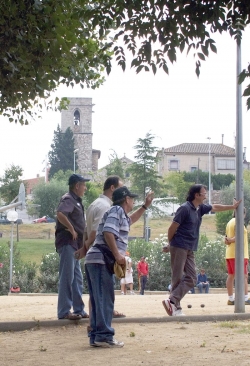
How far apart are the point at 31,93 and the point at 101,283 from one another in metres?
6.17

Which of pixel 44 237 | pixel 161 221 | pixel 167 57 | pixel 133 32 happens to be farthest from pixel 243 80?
pixel 161 221

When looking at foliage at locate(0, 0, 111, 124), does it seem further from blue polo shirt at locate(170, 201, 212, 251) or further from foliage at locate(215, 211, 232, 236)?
foliage at locate(215, 211, 232, 236)

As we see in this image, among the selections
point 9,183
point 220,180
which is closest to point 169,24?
point 9,183

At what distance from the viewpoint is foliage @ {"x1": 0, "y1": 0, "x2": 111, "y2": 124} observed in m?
11.5

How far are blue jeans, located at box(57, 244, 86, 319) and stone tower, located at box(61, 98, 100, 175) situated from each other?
412 ft

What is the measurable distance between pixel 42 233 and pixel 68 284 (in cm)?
8155

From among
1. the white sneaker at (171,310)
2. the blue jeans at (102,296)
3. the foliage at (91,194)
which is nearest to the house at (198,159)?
the foliage at (91,194)

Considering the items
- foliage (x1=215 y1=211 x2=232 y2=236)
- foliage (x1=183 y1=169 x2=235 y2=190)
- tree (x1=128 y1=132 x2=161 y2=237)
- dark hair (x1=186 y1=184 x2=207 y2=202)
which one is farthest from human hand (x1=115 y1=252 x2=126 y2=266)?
foliage (x1=183 y1=169 x2=235 y2=190)

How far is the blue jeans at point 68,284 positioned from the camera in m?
10.1

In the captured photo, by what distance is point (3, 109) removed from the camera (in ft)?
49.1

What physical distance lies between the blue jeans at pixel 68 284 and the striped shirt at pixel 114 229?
179 centimetres

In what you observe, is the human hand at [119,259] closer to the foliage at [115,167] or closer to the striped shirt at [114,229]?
the striped shirt at [114,229]

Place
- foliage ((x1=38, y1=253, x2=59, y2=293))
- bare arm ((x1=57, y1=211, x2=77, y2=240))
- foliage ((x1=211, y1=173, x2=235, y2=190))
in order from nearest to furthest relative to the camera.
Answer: bare arm ((x1=57, y1=211, x2=77, y2=240)) < foliage ((x1=38, y1=253, x2=59, y2=293)) < foliage ((x1=211, y1=173, x2=235, y2=190))

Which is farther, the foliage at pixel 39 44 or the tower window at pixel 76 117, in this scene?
the tower window at pixel 76 117
